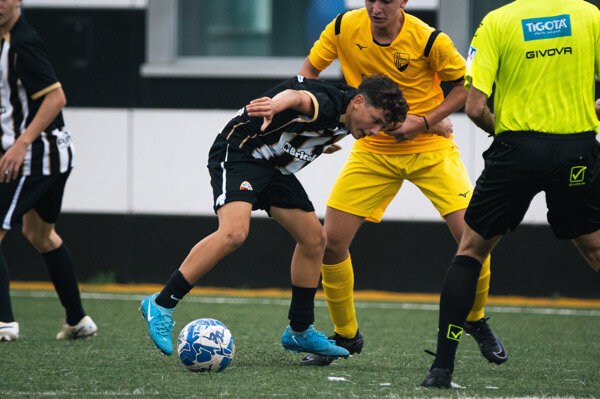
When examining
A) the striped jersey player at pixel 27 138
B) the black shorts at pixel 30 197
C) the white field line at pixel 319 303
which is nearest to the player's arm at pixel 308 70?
the striped jersey player at pixel 27 138

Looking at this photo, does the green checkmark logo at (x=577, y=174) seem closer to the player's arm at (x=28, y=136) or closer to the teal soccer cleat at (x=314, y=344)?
the teal soccer cleat at (x=314, y=344)

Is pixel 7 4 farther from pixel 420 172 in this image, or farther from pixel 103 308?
pixel 103 308

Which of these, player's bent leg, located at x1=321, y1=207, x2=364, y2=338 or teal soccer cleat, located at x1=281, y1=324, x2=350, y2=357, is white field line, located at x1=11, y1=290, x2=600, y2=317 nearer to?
player's bent leg, located at x1=321, y1=207, x2=364, y2=338

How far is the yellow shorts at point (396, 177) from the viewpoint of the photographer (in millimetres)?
5262

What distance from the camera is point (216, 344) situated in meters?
4.50

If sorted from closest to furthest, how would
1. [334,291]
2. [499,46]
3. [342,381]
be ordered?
[499,46], [342,381], [334,291]

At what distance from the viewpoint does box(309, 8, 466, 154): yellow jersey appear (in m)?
5.15

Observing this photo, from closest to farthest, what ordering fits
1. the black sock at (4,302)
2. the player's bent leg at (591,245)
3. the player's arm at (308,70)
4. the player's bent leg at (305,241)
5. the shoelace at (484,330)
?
1. the player's bent leg at (591,245)
2. the player's bent leg at (305,241)
3. the shoelace at (484,330)
4. the player's arm at (308,70)
5. the black sock at (4,302)

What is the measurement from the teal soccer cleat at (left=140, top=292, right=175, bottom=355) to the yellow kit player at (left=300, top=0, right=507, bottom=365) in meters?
0.97

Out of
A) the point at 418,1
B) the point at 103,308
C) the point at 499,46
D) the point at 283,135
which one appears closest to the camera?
the point at 499,46

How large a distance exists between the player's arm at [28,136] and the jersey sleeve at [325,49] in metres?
1.65

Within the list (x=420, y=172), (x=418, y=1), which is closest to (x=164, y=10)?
(x=418, y=1)

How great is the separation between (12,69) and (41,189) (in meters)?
0.78

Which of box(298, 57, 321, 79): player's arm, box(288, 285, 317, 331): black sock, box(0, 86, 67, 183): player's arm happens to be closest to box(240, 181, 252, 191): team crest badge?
box(288, 285, 317, 331): black sock
